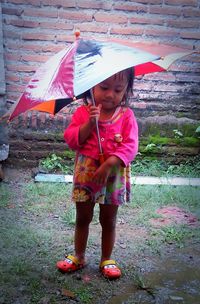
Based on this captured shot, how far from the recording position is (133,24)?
438 centimetres

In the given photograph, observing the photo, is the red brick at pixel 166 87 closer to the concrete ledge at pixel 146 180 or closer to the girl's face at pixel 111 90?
the concrete ledge at pixel 146 180

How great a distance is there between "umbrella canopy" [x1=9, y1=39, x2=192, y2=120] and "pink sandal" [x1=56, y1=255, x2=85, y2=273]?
1163 millimetres

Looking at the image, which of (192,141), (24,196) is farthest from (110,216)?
(192,141)

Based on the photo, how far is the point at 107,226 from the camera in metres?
2.48

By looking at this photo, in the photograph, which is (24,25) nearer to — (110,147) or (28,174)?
(28,174)

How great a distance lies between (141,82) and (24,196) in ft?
6.56

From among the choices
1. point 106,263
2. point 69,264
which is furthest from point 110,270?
point 69,264

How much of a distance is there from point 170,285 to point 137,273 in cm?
25

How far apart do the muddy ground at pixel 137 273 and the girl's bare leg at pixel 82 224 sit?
14cm

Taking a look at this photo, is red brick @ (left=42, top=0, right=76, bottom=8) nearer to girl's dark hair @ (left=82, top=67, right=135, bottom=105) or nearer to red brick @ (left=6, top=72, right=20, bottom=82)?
red brick @ (left=6, top=72, right=20, bottom=82)

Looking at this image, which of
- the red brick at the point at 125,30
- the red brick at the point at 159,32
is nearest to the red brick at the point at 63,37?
the red brick at the point at 125,30

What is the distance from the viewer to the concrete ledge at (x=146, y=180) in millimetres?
4289

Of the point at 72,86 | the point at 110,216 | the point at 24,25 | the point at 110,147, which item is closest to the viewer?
the point at 72,86

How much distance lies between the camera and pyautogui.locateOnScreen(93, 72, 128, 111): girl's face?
214cm
